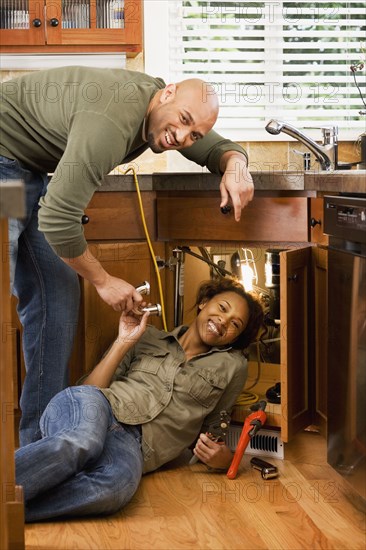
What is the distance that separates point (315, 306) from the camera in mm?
2709

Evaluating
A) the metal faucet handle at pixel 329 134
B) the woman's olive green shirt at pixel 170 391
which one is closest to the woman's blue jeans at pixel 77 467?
the woman's olive green shirt at pixel 170 391

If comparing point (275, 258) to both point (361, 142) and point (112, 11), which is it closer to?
point (361, 142)

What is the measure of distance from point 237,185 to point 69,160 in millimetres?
599

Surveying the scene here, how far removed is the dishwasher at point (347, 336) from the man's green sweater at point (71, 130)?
581mm

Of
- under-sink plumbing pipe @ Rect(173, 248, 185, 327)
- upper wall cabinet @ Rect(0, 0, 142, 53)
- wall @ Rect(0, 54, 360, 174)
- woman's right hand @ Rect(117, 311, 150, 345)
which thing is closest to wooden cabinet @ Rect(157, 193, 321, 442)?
under-sink plumbing pipe @ Rect(173, 248, 185, 327)

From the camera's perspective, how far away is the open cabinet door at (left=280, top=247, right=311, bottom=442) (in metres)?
2.50

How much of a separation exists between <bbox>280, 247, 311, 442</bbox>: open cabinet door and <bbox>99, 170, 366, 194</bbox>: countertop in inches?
8.0

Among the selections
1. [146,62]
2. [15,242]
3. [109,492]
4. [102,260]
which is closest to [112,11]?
[146,62]

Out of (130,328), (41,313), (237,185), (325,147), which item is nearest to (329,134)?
(325,147)

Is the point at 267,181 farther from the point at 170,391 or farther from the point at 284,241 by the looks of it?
the point at 170,391

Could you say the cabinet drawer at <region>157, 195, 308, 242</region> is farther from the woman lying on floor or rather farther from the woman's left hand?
the woman's left hand

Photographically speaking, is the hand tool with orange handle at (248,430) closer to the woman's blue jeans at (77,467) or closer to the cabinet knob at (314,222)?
the woman's blue jeans at (77,467)

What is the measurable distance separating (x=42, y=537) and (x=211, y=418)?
0.74m

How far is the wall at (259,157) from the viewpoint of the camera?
3549 mm
